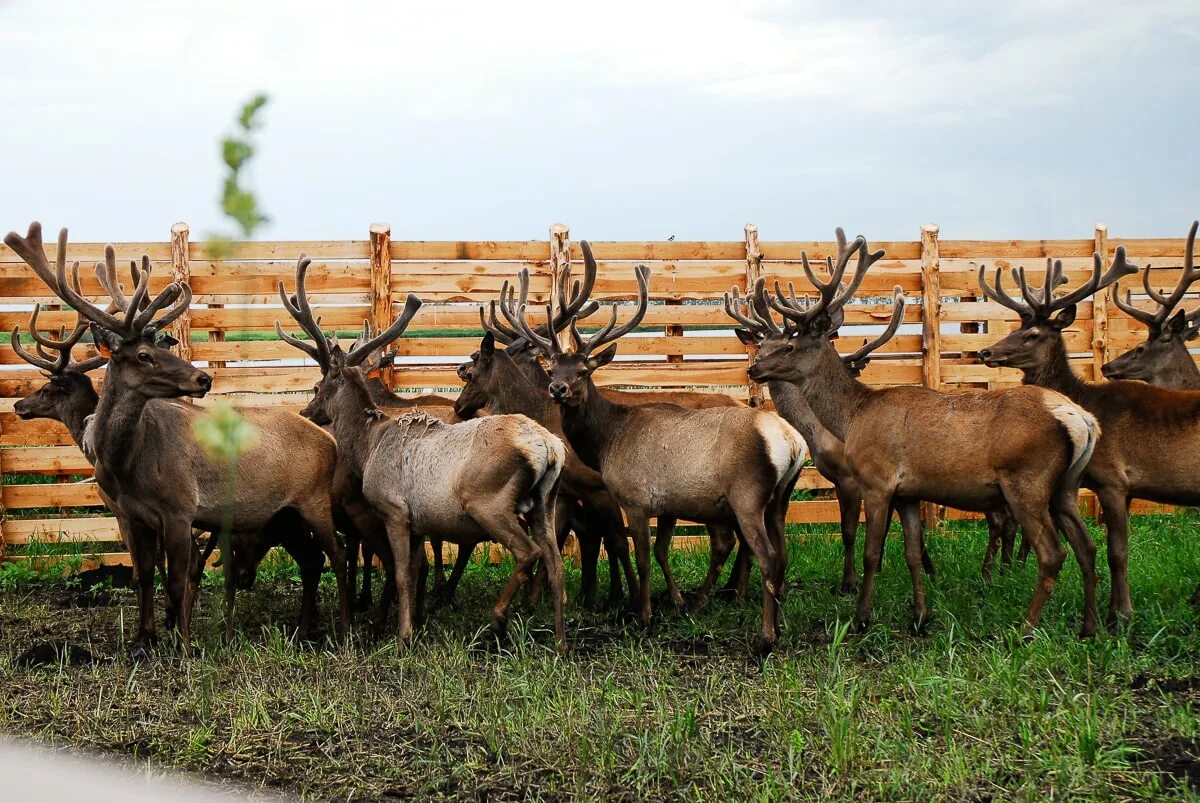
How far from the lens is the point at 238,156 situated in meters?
1.73

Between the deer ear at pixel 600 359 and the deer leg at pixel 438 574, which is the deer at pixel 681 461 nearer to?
the deer ear at pixel 600 359

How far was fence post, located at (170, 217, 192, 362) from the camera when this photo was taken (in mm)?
11031

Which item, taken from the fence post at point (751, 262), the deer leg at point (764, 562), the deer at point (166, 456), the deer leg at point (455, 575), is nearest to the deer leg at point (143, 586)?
the deer at point (166, 456)

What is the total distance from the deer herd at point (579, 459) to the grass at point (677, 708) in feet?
1.27

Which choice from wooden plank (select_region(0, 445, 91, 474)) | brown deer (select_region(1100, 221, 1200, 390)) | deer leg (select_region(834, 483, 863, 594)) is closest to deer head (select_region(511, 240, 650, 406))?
deer leg (select_region(834, 483, 863, 594))

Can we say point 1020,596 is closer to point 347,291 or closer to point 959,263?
point 959,263

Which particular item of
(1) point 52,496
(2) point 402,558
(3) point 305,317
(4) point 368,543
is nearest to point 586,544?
(4) point 368,543

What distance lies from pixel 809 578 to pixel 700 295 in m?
3.54

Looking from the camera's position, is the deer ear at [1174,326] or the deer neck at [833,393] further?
→ the deer ear at [1174,326]

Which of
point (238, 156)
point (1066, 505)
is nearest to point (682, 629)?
point (1066, 505)

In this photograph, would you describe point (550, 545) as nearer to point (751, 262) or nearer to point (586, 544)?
point (586, 544)

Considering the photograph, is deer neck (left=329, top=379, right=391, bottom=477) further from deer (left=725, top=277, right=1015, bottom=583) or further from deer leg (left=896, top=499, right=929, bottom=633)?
deer leg (left=896, top=499, right=929, bottom=633)

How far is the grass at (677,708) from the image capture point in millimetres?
4359

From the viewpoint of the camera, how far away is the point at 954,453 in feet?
22.6
